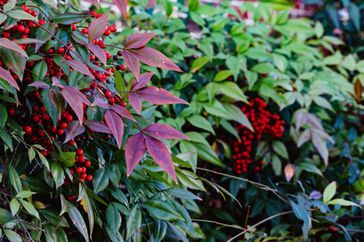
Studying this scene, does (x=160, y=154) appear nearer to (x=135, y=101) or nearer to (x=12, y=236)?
(x=135, y=101)

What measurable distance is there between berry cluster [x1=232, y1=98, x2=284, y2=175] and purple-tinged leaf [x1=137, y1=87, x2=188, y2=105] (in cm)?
85

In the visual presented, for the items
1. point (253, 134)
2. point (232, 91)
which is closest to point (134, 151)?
point (232, 91)

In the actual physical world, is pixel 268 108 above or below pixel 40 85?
below

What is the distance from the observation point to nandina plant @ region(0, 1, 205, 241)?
1.26m

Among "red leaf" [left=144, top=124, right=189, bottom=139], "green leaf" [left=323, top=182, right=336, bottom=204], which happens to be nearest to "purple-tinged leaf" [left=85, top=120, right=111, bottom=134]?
"red leaf" [left=144, top=124, right=189, bottom=139]

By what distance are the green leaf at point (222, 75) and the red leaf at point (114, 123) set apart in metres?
0.86

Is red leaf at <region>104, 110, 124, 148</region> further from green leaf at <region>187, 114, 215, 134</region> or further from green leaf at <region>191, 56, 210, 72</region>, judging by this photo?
green leaf at <region>191, 56, 210, 72</region>

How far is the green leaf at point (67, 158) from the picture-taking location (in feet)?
4.25

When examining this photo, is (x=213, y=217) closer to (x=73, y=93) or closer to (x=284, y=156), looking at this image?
(x=284, y=156)

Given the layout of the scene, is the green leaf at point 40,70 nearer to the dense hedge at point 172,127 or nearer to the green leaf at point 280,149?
the dense hedge at point 172,127

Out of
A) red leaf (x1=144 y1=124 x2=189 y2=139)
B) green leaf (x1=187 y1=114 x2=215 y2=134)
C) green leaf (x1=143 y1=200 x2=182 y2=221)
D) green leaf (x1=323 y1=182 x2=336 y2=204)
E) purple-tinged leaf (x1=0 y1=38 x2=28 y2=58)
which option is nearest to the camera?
purple-tinged leaf (x1=0 y1=38 x2=28 y2=58)

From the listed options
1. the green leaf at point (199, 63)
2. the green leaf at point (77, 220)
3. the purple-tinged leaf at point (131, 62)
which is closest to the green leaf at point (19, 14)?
the purple-tinged leaf at point (131, 62)

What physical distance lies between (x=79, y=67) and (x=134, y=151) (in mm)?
234

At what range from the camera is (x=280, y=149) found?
219cm
